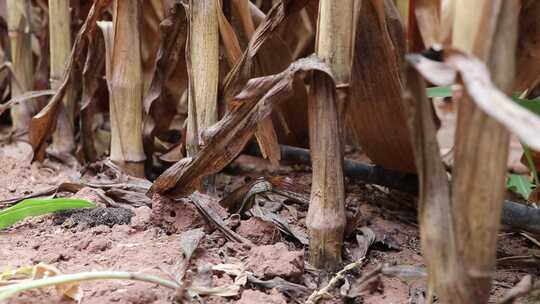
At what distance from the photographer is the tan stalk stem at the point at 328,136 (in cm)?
61

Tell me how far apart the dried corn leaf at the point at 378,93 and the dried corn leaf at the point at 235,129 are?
11cm

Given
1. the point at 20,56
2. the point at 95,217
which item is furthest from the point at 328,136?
the point at 20,56

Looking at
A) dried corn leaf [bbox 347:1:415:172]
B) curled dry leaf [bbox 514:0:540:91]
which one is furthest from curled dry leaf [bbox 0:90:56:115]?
curled dry leaf [bbox 514:0:540:91]

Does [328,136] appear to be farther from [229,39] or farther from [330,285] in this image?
[229,39]

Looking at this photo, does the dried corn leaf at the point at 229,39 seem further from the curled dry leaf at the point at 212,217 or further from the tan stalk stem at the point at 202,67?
the curled dry leaf at the point at 212,217

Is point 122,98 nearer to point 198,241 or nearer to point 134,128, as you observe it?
point 134,128

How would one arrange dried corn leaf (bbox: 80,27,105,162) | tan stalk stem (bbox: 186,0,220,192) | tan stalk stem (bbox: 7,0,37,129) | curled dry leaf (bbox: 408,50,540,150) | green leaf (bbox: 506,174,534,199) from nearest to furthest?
1. curled dry leaf (bbox: 408,50,540,150)
2. tan stalk stem (bbox: 186,0,220,192)
3. dried corn leaf (bbox: 80,27,105,162)
4. green leaf (bbox: 506,174,534,199)
5. tan stalk stem (bbox: 7,0,37,129)

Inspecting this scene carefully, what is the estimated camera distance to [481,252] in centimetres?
44

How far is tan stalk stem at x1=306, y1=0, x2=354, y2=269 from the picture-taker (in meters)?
0.61

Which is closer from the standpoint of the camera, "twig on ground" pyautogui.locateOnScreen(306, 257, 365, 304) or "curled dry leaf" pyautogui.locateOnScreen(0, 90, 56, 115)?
"twig on ground" pyautogui.locateOnScreen(306, 257, 365, 304)

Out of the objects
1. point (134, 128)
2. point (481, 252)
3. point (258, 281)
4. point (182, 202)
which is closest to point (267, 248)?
point (258, 281)

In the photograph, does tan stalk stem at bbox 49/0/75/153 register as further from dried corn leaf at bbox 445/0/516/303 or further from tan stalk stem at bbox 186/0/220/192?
dried corn leaf at bbox 445/0/516/303

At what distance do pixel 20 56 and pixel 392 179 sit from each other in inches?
34.6

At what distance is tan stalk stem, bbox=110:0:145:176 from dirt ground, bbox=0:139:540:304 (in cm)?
19
